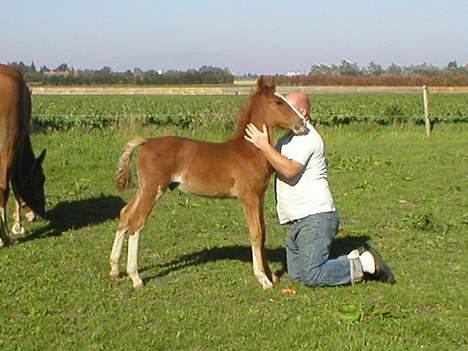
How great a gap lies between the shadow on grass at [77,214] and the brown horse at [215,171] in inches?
106

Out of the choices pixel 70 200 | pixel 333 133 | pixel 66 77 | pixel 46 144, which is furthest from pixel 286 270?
pixel 66 77

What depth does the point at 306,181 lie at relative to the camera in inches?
293

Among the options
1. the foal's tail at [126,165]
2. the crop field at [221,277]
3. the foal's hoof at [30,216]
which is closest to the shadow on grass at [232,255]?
the crop field at [221,277]

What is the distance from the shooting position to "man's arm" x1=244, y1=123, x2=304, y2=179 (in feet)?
23.6

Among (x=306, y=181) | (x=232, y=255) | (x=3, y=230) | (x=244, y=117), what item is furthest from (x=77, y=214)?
(x=306, y=181)

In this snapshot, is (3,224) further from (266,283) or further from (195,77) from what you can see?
(195,77)

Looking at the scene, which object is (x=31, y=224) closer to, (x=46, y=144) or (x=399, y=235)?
(x=399, y=235)

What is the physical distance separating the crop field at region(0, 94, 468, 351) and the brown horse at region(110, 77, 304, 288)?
19.9 inches

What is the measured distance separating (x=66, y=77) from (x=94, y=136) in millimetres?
53881

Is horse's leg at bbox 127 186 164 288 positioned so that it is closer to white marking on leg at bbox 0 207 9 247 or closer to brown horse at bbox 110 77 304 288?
brown horse at bbox 110 77 304 288

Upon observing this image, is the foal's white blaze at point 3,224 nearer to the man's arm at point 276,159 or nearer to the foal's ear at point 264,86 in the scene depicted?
the man's arm at point 276,159

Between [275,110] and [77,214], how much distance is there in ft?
16.0

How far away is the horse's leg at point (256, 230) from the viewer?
7320 mm

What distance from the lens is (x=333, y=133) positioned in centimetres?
2536
